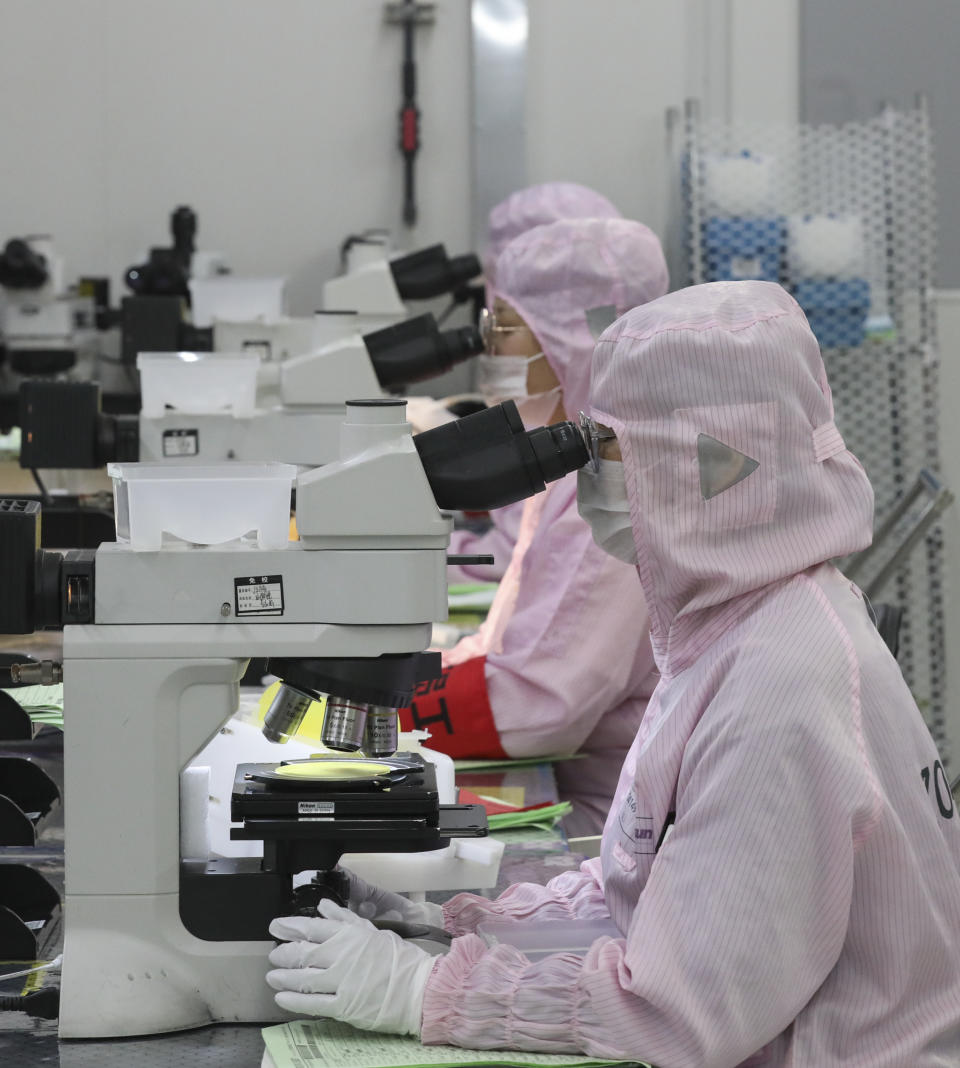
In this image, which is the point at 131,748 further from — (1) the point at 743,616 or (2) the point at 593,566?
(2) the point at 593,566

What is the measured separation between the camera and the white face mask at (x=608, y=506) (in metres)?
1.28

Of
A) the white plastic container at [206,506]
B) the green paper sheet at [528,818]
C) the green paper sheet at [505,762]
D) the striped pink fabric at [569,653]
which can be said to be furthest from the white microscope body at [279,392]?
the white plastic container at [206,506]

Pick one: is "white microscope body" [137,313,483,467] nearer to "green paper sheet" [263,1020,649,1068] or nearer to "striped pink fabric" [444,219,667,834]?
"striped pink fabric" [444,219,667,834]

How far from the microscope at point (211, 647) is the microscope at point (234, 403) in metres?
0.99

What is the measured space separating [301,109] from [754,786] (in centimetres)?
403

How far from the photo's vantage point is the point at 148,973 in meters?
1.23

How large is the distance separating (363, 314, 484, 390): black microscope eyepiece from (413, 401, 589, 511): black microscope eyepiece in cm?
125

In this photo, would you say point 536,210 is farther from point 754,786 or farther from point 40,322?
point 754,786

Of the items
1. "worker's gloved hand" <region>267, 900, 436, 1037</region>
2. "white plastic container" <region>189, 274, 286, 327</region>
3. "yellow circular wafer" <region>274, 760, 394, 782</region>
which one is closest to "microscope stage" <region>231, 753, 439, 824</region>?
"yellow circular wafer" <region>274, 760, 394, 782</region>

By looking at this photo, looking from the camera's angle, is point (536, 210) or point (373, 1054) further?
point (536, 210)

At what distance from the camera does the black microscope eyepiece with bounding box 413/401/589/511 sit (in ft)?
3.91

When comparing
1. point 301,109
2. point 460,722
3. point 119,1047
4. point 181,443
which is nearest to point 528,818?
point 460,722

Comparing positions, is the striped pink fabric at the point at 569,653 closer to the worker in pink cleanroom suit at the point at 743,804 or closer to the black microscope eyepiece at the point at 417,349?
the black microscope eyepiece at the point at 417,349

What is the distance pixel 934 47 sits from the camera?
474 cm
